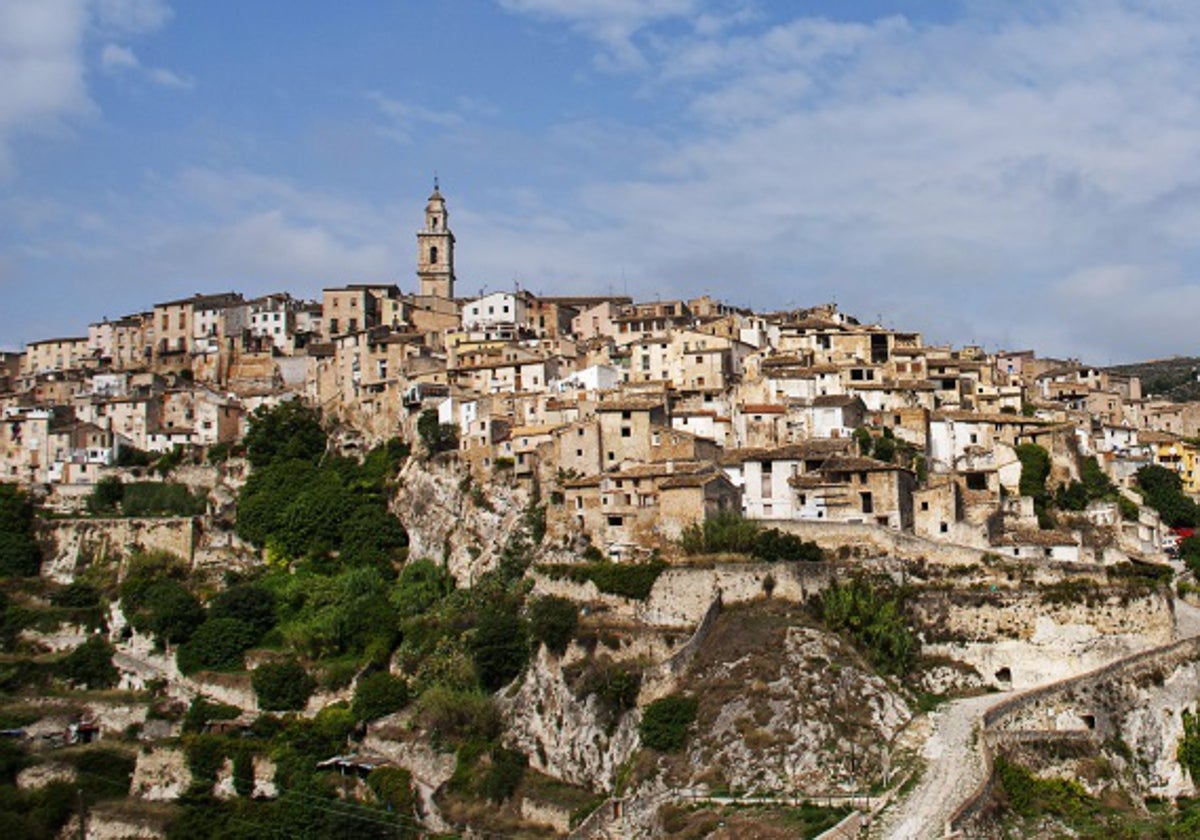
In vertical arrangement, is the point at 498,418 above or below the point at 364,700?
above

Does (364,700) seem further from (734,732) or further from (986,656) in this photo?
(986,656)

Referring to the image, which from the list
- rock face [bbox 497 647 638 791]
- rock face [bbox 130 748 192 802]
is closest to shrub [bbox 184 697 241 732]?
rock face [bbox 130 748 192 802]

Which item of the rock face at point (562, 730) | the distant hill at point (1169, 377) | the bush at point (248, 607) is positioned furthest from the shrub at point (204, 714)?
the distant hill at point (1169, 377)

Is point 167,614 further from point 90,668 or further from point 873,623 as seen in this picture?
point 873,623

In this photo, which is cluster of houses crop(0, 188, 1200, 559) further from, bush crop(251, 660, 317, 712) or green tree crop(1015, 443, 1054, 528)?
bush crop(251, 660, 317, 712)

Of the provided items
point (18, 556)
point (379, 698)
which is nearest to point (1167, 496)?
point (379, 698)

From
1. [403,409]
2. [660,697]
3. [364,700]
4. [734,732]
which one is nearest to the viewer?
[734,732]

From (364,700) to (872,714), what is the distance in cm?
1830

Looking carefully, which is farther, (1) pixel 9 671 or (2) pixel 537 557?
(1) pixel 9 671

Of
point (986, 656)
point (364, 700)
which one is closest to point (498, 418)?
point (364, 700)

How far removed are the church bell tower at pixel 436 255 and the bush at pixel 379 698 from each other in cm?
4597

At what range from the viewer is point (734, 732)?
40625 mm

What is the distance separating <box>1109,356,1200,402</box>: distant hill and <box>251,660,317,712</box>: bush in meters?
73.0

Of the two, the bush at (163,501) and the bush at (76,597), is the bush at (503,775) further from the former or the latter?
the bush at (163,501)
